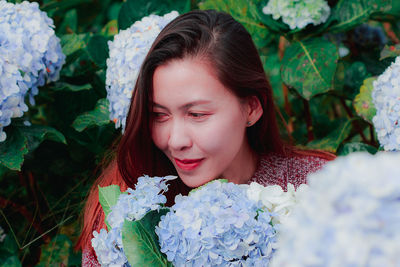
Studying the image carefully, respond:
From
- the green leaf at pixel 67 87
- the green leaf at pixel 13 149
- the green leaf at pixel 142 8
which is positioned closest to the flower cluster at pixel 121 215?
the green leaf at pixel 13 149

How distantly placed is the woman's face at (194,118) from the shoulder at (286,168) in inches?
11.4

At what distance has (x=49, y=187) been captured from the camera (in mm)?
1910

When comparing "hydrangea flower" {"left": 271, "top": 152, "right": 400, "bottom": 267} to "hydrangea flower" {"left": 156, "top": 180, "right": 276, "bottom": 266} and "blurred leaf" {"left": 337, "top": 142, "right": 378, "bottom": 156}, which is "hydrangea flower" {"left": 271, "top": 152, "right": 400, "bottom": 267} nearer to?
"hydrangea flower" {"left": 156, "top": 180, "right": 276, "bottom": 266}

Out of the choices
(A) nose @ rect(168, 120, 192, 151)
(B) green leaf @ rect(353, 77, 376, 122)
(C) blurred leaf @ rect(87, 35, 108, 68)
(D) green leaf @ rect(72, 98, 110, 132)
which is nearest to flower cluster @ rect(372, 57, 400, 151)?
(B) green leaf @ rect(353, 77, 376, 122)

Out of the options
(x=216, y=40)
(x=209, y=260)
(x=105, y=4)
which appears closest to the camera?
(x=209, y=260)

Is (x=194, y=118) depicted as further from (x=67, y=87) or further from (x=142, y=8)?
(x=142, y=8)

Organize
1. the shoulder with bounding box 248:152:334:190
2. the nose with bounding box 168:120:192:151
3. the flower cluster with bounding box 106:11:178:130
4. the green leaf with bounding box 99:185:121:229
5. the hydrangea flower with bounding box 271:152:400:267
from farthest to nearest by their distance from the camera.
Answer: the shoulder with bounding box 248:152:334:190 → the flower cluster with bounding box 106:11:178:130 → the nose with bounding box 168:120:192:151 → the green leaf with bounding box 99:185:121:229 → the hydrangea flower with bounding box 271:152:400:267

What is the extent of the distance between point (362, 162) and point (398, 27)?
1.84m

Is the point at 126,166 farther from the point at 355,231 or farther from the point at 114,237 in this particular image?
the point at 355,231

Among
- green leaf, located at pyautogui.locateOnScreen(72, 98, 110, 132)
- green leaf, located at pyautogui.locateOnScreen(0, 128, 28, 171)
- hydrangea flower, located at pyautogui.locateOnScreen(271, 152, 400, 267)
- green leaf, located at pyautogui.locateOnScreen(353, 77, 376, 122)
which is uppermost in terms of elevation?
hydrangea flower, located at pyautogui.locateOnScreen(271, 152, 400, 267)

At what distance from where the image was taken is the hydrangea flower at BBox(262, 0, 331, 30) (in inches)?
66.1

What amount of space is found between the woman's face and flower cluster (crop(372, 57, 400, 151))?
42 cm

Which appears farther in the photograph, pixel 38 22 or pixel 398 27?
pixel 398 27

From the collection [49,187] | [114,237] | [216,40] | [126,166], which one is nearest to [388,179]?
[114,237]
